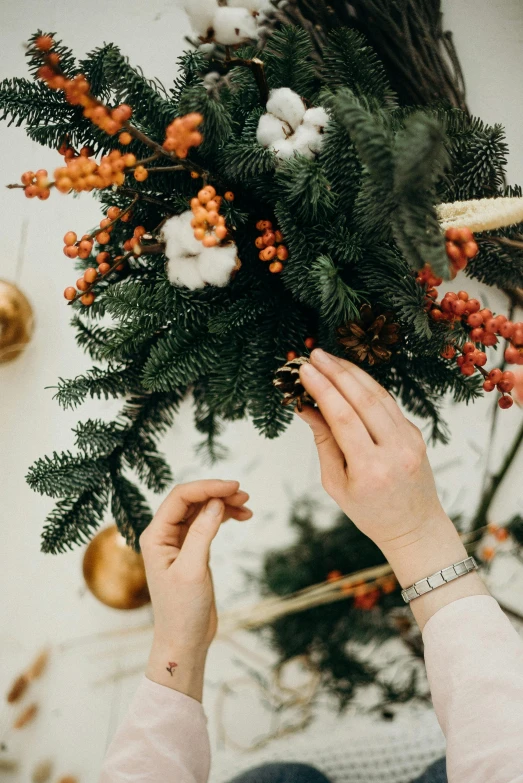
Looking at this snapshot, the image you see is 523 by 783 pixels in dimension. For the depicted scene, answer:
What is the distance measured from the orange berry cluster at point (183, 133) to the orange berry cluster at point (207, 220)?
41 millimetres

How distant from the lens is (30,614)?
97cm

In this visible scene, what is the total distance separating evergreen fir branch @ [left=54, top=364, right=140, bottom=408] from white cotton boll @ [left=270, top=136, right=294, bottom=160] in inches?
12.0

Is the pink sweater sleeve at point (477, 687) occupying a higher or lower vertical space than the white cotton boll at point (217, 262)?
lower

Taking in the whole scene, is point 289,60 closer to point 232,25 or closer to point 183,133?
point 232,25

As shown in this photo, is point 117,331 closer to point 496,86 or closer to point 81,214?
point 81,214

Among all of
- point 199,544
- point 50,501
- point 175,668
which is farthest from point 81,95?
point 50,501

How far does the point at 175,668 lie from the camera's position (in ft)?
2.15

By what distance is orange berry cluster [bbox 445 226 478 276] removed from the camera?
42 cm

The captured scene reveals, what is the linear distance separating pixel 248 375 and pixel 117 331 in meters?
0.16

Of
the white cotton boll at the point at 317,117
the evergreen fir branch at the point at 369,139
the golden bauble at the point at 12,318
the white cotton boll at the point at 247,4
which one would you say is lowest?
the evergreen fir branch at the point at 369,139

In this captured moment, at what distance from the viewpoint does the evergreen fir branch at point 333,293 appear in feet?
1.53

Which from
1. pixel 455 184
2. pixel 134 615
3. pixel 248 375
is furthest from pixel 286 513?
pixel 455 184

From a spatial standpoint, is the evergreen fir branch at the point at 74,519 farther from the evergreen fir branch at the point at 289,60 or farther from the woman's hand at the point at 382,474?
the evergreen fir branch at the point at 289,60

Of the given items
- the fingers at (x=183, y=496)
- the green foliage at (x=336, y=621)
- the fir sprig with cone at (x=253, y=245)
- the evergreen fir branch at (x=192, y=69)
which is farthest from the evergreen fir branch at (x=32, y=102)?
the green foliage at (x=336, y=621)
